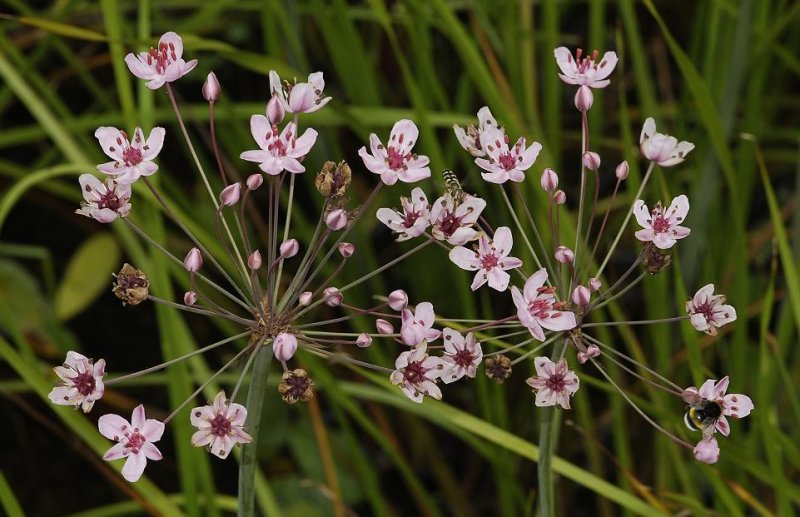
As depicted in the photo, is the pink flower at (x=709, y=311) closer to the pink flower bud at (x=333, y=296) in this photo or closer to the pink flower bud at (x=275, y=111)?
the pink flower bud at (x=333, y=296)

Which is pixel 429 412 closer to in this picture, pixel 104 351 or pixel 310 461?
pixel 310 461

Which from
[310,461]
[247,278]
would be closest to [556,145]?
[310,461]

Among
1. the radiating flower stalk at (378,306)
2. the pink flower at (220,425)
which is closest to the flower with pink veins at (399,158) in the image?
the radiating flower stalk at (378,306)

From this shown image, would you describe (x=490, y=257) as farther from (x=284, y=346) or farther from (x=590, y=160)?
(x=284, y=346)

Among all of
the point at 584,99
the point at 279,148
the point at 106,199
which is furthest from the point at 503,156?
the point at 106,199

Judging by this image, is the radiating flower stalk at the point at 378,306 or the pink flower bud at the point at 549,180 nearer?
the radiating flower stalk at the point at 378,306

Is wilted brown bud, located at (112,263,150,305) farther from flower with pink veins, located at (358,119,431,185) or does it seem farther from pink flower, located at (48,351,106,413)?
flower with pink veins, located at (358,119,431,185)

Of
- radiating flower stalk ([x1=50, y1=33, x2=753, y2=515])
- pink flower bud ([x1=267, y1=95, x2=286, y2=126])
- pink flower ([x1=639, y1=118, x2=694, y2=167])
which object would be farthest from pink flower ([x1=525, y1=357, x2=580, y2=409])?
pink flower bud ([x1=267, y1=95, x2=286, y2=126])
